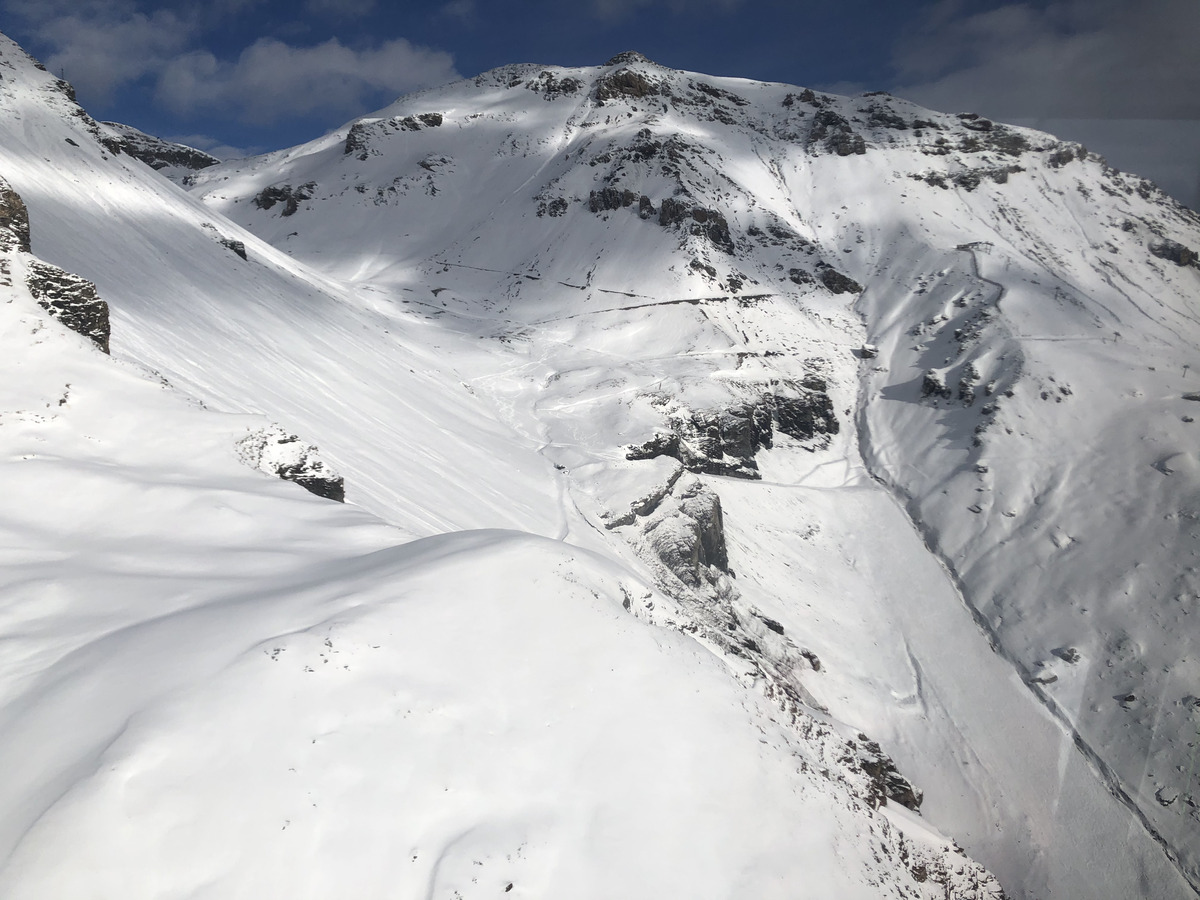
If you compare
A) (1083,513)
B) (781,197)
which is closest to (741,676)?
(1083,513)

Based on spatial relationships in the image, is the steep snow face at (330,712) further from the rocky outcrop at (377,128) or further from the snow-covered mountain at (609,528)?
the rocky outcrop at (377,128)

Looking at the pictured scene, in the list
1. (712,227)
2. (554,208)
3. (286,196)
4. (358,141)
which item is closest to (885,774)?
(712,227)

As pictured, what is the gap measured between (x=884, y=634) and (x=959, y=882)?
22.8m

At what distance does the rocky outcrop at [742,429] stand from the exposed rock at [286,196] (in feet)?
214

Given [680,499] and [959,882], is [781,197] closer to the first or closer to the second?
[680,499]

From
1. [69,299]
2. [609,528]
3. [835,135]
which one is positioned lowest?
[609,528]

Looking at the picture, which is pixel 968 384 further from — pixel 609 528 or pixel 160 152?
pixel 160 152

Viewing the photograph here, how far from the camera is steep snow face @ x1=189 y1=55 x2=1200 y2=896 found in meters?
27.2

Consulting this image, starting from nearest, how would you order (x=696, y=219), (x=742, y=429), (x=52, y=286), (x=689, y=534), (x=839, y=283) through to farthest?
1. (x=52, y=286)
2. (x=689, y=534)
3. (x=742, y=429)
4. (x=696, y=219)
5. (x=839, y=283)

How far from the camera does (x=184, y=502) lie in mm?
10352

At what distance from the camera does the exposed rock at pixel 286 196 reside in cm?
8206

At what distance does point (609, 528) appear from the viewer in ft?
95.6

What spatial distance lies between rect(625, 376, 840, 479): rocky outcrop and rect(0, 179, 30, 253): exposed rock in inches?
1155

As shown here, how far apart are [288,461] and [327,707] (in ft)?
24.5
